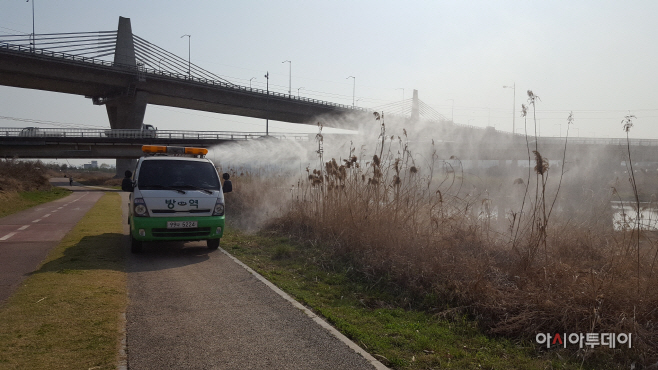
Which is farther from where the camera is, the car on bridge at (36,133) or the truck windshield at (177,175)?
the car on bridge at (36,133)

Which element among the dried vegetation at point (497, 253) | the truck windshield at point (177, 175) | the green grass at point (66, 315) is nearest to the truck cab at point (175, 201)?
the truck windshield at point (177, 175)

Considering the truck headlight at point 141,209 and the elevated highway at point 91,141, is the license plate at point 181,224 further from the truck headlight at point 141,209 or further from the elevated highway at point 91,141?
the elevated highway at point 91,141

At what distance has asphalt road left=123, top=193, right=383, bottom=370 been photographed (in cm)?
422

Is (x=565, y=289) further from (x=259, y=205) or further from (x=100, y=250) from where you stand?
(x=259, y=205)

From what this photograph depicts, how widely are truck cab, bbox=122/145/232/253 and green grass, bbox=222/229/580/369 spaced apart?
186cm

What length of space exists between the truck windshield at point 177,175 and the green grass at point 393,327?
2738mm

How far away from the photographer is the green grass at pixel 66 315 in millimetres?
4145

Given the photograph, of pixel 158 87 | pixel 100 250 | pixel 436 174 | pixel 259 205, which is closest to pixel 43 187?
pixel 158 87

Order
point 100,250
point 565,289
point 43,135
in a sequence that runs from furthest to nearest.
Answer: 1. point 43,135
2. point 100,250
3. point 565,289

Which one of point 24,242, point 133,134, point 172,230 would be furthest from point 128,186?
point 133,134

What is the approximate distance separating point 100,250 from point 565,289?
8.97m

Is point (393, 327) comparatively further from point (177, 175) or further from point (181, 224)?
point (177, 175)

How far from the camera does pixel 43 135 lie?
2152 inches

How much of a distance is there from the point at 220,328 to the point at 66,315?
1.86 m
